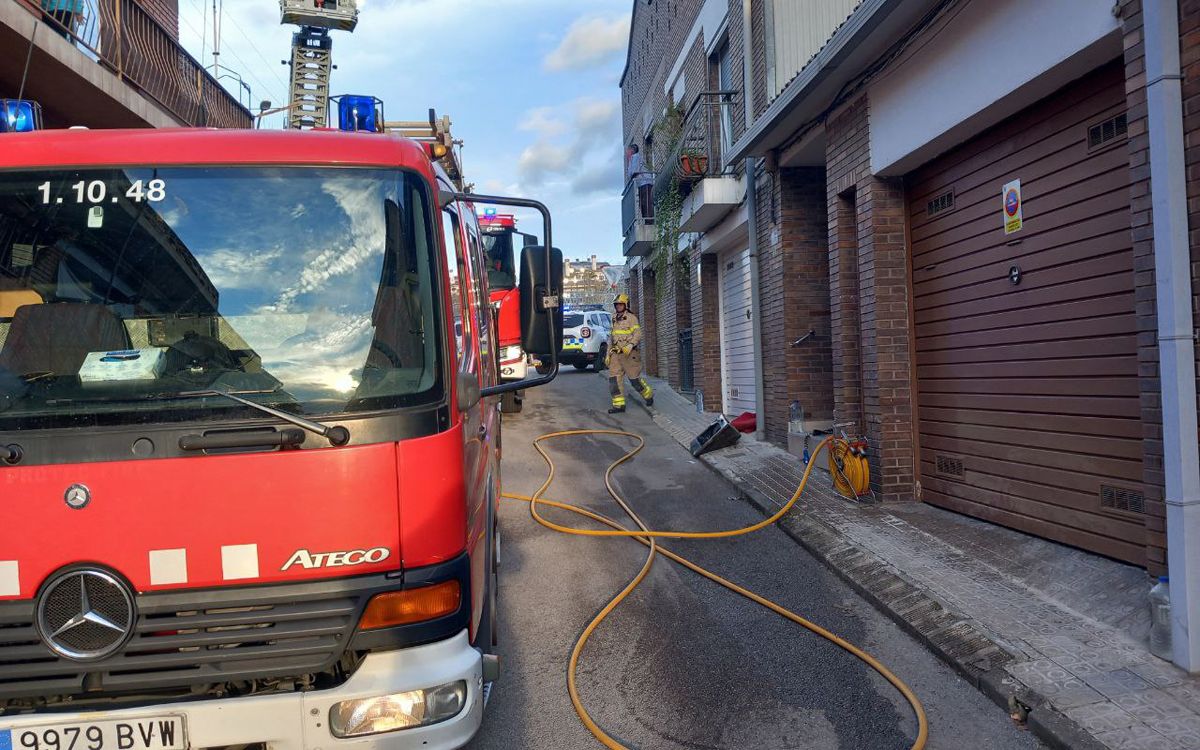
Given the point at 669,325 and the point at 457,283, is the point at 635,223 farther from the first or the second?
the point at 457,283

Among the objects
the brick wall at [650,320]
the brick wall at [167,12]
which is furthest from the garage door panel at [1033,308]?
the brick wall at [650,320]

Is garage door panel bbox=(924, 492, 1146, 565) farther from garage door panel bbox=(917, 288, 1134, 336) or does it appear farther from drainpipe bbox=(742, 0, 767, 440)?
drainpipe bbox=(742, 0, 767, 440)

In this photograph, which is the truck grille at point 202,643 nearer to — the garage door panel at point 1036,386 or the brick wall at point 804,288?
the garage door panel at point 1036,386

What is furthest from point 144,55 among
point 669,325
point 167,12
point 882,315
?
point 669,325

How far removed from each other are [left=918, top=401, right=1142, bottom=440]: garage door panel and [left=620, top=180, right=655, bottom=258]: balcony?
10.5 metres

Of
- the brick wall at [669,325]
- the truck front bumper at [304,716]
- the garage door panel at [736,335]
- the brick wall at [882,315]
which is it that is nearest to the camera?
the truck front bumper at [304,716]

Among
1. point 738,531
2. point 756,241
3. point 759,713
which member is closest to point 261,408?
point 759,713

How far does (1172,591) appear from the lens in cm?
344

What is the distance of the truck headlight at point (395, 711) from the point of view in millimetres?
2443

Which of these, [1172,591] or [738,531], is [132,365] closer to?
[1172,591]

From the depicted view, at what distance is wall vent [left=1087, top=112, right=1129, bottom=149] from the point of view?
4.35 meters

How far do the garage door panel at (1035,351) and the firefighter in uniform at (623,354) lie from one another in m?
7.03

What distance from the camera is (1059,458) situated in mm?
4992

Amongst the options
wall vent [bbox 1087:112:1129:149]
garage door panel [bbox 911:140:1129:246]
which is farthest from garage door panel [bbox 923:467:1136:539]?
wall vent [bbox 1087:112:1129:149]
